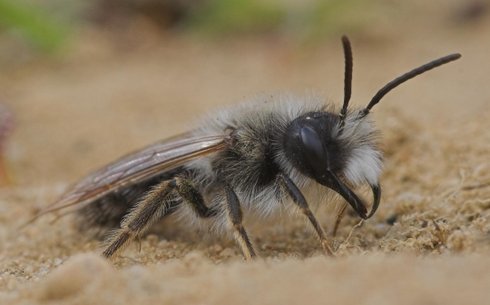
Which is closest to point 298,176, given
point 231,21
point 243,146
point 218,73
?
point 243,146

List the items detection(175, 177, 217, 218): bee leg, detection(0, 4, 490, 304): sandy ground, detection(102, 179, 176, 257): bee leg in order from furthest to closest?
detection(175, 177, 217, 218): bee leg → detection(102, 179, 176, 257): bee leg → detection(0, 4, 490, 304): sandy ground

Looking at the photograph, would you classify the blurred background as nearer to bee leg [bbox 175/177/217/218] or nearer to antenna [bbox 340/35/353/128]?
bee leg [bbox 175/177/217/218]

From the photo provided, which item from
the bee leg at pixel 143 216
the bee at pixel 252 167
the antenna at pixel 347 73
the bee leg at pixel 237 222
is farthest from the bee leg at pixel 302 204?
the bee leg at pixel 143 216

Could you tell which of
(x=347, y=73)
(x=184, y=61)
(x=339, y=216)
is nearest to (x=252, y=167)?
(x=339, y=216)

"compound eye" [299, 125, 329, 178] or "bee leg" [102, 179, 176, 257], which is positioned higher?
"compound eye" [299, 125, 329, 178]

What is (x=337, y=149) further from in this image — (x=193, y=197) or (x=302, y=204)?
(x=193, y=197)

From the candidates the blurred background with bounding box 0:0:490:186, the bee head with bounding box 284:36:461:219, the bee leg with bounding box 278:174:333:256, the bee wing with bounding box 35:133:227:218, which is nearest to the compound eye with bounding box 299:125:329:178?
the bee head with bounding box 284:36:461:219

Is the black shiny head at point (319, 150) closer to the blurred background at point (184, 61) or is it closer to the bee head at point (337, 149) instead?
the bee head at point (337, 149)
